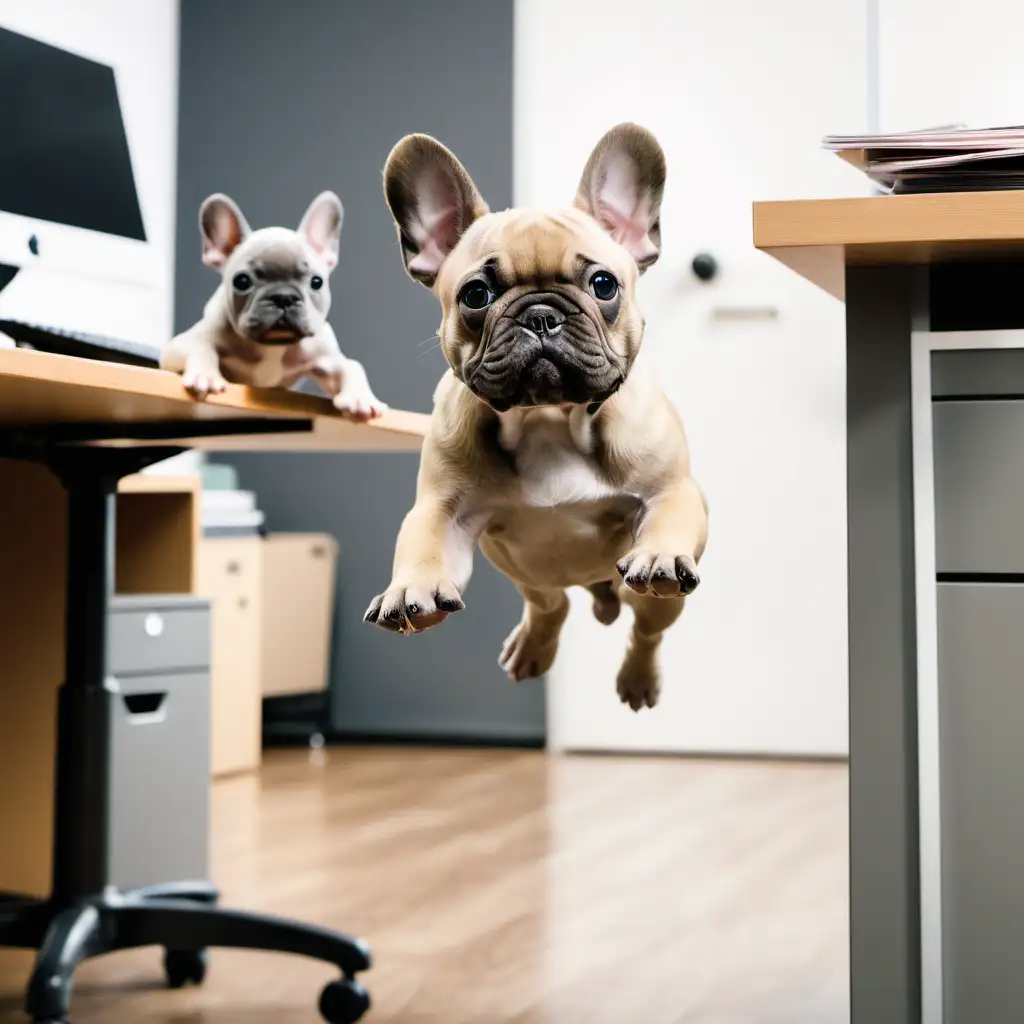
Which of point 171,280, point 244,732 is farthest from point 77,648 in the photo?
point 171,280

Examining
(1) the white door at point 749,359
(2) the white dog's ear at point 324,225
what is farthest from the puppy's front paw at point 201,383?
(1) the white door at point 749,359

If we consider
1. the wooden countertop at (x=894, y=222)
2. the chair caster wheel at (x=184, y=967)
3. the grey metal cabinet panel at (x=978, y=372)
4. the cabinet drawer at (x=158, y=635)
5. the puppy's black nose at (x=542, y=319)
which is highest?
the wooden countertop at (x=894, y=222)

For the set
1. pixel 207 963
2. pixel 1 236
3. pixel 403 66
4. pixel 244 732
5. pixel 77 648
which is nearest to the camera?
pixel 1 236

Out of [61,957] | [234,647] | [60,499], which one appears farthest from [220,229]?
[234,647]

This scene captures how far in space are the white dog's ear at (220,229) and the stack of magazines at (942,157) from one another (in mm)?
994

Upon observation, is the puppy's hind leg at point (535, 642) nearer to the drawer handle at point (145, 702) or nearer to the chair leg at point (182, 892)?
the chair leg at point (182, 892)

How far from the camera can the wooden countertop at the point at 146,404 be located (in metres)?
1.39

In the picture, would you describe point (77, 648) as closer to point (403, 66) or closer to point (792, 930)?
point (792, 930)

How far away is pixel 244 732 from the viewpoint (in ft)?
13.5

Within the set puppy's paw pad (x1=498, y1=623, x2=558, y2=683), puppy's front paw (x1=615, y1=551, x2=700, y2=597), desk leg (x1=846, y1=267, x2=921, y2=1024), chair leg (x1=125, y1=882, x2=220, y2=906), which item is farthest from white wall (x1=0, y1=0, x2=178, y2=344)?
puppy's front paw (x1=615, y1=551, x2=700, y2=597)

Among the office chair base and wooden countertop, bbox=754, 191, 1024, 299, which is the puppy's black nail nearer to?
wooden countertop, bbox=754, 191, 1024, 299

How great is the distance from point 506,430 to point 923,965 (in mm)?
654

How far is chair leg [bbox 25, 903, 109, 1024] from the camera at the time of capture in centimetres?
183

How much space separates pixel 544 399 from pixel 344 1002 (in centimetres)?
156
